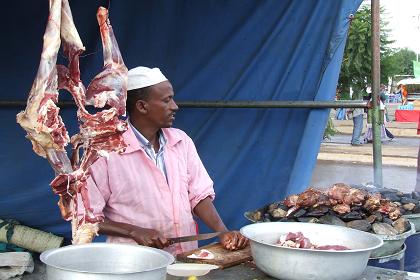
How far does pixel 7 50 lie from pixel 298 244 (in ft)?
10.9

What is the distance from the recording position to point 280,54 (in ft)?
12.4

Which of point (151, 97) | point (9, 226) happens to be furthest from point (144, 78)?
point (9, 226)

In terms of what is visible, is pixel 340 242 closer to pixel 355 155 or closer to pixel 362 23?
pixel 355 155

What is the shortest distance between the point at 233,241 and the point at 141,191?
0.54 meters

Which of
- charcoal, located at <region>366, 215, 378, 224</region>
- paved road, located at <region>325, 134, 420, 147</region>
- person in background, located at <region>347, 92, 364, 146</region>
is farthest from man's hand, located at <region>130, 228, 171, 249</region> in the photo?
paved road, located at <region>325, 134, 420, 147</region>

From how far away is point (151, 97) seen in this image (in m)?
2.57

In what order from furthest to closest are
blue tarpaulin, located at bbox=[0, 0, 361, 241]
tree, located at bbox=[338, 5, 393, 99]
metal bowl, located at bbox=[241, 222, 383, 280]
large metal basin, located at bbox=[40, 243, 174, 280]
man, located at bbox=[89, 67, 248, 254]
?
1. tree, located at bbox=[338, 5, 393, 99]
2. blue tarpaulin, located at bbox=[0, 0, 361, 241]
3. man, located at bbox=[89, 67, 248, 254]
4. metal bowl, located at bbox=[241, 222, 383, 280]
5. large metal basin, located at bbox=[40, 243, 174, 280]

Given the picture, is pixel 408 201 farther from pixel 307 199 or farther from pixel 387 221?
pixel 307 199

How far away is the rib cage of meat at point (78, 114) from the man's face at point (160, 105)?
0.75m

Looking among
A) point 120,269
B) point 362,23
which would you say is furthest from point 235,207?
point 362,23

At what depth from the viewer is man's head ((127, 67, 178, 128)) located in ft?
8.41

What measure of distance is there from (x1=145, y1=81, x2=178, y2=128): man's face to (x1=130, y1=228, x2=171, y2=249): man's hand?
1.74ft

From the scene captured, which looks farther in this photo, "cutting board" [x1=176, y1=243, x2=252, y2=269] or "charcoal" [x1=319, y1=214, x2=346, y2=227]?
"charcoal" [x1=319, y1=214, x2=346, y2=227]

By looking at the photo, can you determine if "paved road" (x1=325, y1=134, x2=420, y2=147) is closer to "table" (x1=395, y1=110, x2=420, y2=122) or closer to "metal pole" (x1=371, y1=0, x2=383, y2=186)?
"table" (x1=395, y1=110, x2=420, y2=122)
